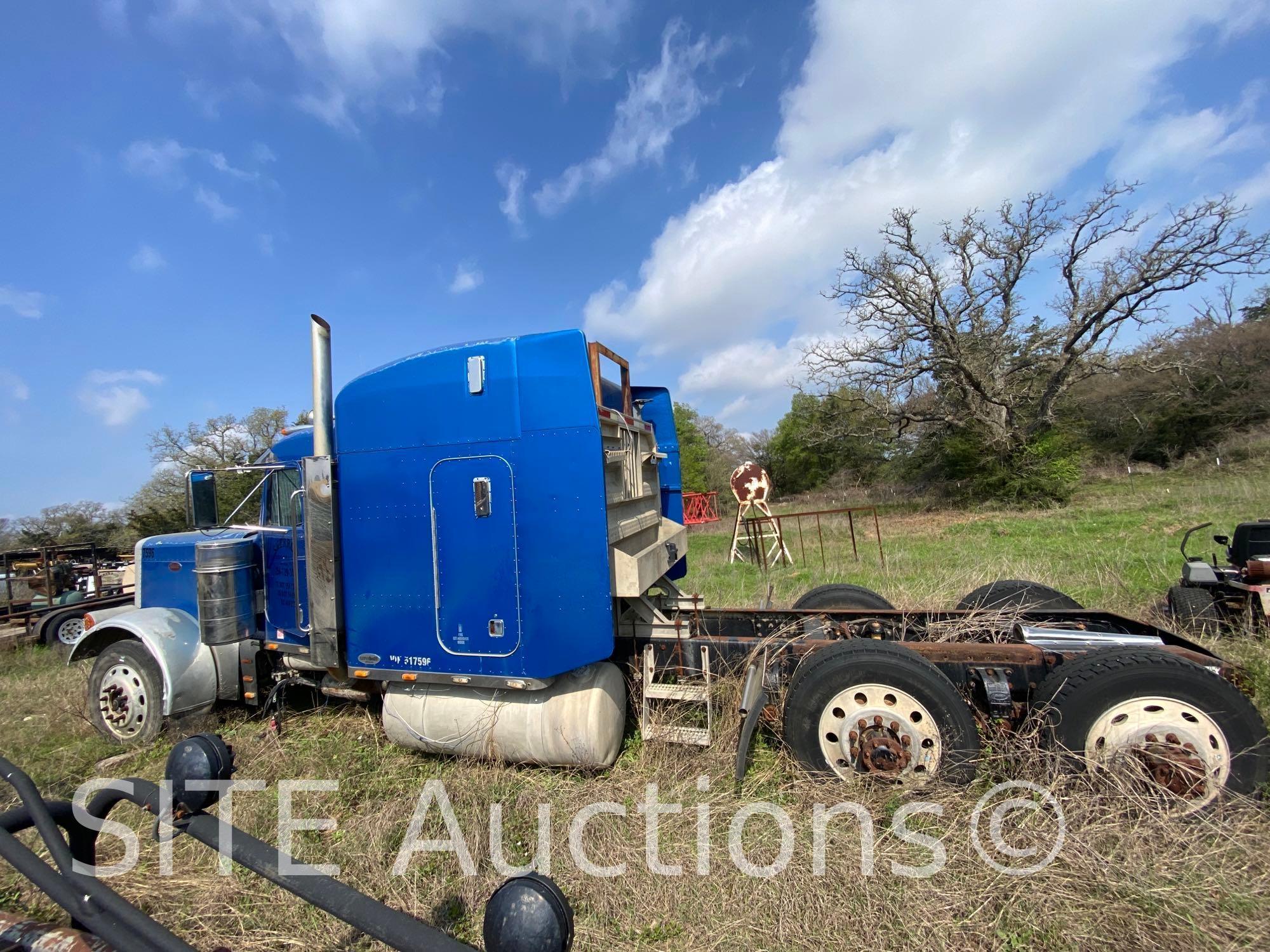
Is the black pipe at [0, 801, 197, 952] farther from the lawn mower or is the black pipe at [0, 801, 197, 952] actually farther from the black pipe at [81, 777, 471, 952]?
the lawn mower

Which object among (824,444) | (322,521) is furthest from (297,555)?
(824,444)

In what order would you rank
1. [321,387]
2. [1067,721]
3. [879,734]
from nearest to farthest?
1. [1067,721]
2. [879,734]
3. [321,387]

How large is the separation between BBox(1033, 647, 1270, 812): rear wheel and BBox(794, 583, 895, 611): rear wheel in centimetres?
229

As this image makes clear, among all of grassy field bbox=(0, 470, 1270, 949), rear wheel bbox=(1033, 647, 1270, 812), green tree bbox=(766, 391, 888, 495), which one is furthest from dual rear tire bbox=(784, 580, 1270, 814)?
green tree bbox=(766, 391, 888, 495)

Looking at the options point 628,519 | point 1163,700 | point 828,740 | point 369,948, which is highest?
point 628,519

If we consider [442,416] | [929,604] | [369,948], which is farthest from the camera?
[929,604]

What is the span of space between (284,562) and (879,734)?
4.47 metres

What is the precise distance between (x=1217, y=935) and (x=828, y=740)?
5.25ft

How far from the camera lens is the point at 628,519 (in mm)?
4172

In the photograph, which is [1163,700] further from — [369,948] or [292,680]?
[292,680]

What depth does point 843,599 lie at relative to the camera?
546 centimetres

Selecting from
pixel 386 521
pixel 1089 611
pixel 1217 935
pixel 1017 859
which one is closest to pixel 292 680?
pixel 386 521

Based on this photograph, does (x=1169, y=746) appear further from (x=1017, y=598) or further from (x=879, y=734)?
(x=1017, y=598)

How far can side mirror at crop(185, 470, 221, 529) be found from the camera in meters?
4.81
